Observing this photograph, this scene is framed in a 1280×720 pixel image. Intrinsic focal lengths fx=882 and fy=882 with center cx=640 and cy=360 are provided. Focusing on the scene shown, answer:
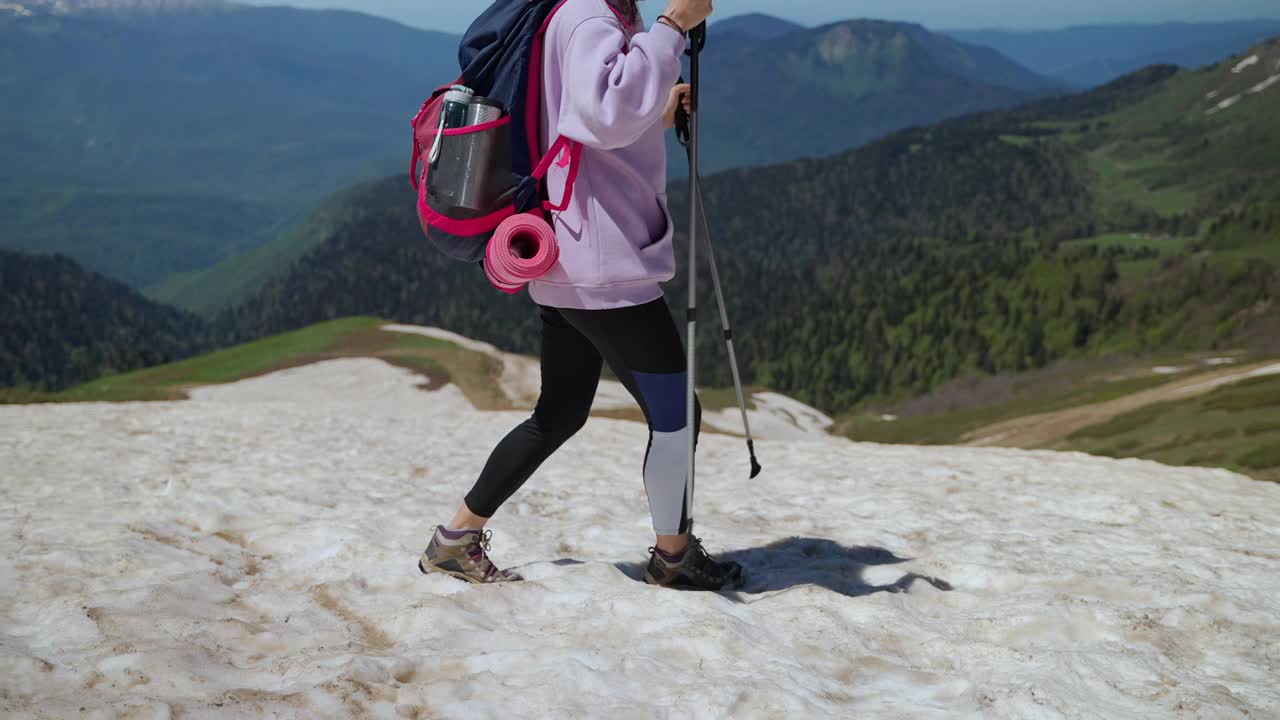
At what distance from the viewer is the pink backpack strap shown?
501 centimetres

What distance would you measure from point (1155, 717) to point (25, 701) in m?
5.13

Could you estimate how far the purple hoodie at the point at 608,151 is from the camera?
15.3 feet

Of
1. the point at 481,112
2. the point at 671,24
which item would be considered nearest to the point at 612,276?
the point at 481,112

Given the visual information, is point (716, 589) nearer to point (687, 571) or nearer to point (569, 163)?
point (687, 571)

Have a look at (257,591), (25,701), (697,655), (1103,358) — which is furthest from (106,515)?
(1103,358)

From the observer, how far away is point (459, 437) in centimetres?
1560

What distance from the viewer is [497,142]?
4.99 m

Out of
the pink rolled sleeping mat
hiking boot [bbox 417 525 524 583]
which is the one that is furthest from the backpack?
hiking boot [bbox 417 525 524 583]

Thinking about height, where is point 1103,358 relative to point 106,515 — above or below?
below

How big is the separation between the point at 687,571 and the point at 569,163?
9.44ft

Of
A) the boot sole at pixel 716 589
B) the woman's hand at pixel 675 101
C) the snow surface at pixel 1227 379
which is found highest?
the woman's hand at pixel 675 101

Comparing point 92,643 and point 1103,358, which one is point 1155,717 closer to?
point 92,643

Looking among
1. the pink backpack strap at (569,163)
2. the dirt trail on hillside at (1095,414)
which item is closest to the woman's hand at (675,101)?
the pink backpack strap at (569,163)

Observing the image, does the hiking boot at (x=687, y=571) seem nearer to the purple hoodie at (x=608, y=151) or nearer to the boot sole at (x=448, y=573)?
the boot sole at (x=448, y=573)
